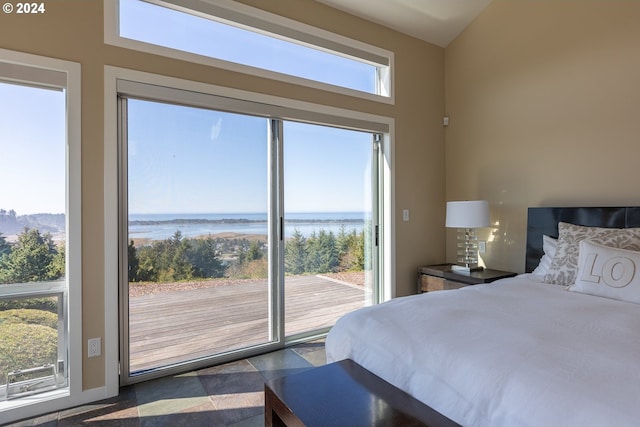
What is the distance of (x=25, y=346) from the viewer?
2.10 m

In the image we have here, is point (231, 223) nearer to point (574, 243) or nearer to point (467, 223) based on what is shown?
point (467, 223)

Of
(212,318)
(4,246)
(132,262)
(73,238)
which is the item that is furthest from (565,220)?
(4,246)

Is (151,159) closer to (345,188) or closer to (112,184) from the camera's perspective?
(112,184)

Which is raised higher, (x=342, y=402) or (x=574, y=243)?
(x=574, y=243)

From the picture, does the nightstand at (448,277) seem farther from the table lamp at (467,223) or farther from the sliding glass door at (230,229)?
the sliding glass door at (230,229)

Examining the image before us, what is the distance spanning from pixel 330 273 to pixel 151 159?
1860mm

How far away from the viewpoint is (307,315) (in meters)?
3.24

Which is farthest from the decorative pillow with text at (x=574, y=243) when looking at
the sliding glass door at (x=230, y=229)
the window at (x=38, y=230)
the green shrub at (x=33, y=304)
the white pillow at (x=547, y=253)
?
the green shrub at (x=33, y=304)

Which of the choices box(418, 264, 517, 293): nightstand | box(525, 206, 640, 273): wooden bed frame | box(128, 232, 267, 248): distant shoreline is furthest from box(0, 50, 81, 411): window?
box(525, 206, 640, 273): wooden bed frame

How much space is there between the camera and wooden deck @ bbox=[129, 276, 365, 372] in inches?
98.1

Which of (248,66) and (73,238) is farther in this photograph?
(248,66)

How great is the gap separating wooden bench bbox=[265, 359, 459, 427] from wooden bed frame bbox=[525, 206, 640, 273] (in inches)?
88.7

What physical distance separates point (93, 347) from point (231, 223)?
1216 mm

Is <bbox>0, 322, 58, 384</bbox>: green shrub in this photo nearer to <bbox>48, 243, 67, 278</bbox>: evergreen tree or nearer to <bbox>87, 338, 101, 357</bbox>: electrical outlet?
<bbox>87, 338, 101, 357</bbox>: electrical outlet
